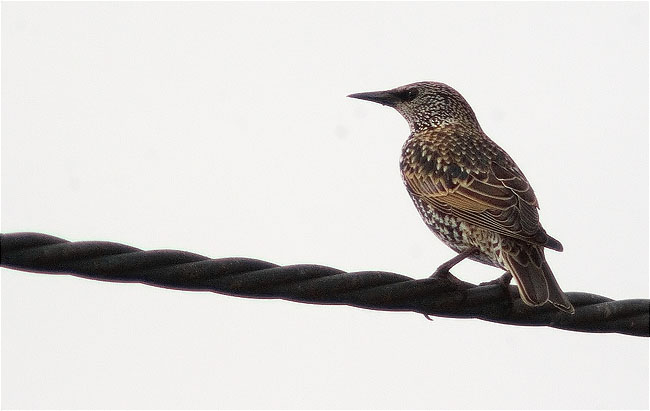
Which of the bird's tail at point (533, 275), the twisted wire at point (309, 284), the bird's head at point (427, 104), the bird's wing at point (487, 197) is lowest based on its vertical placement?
the twisted wire at point (309, 284)

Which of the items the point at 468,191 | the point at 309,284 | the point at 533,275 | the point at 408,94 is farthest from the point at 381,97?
the point at 309,284

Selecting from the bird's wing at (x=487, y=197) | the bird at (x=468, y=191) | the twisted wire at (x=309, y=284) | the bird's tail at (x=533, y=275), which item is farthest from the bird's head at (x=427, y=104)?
the twisted wire at (x=309, y=284)

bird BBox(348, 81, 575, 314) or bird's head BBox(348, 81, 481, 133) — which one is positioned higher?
bird's head BBox(348, 81, 481, 133)

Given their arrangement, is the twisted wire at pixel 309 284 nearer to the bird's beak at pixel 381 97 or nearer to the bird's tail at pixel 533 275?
the bird's tail at pixel 533 275

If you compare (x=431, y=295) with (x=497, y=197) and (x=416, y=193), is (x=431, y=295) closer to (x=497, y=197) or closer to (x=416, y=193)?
(x=497, y=197)

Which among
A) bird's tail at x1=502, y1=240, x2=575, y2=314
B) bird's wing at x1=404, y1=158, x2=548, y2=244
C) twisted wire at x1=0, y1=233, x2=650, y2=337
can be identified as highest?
bird's wing at x1=404, y1=158, x2=548, y2=244

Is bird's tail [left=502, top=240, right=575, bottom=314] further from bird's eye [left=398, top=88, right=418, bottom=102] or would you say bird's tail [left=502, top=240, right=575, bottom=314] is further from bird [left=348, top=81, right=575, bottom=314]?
bird's eye [left=398, top=88, right=418, bottom=102]

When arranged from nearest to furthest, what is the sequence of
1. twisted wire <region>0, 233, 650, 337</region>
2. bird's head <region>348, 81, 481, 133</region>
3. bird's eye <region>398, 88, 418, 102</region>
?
twisted wire <region>0, 233, 650, 337</region>
bird's head <region>348, 81, 481, 133</region>
bird's eye <region>398, 88, 418, 102</region>

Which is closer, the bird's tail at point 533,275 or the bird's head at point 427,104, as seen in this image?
the bird's tail at point 533,275

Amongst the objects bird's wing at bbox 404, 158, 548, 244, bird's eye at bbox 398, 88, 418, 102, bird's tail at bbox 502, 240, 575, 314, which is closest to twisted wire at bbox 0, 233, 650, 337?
bird's tail at bbox 502, 240, 575, 314
